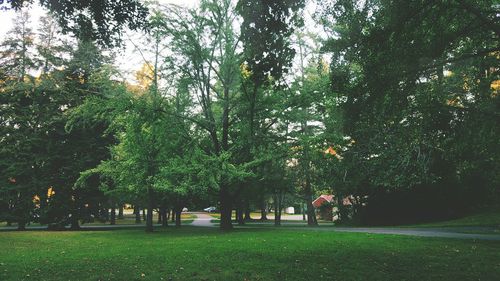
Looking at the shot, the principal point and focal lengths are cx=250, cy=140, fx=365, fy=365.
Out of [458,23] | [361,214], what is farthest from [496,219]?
[458,23]

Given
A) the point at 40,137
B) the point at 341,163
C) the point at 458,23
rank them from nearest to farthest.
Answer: the point at 458,23, the point at 341,163, the point at 40,137

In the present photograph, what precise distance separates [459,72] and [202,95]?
14.6 metres

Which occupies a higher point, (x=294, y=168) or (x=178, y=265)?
(x=294, y=168)

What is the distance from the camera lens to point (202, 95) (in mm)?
22172

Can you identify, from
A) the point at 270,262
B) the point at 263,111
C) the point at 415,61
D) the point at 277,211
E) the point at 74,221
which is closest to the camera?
the point at 415,61

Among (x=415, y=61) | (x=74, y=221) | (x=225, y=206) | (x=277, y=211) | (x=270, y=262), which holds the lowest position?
(x=277, y=211)

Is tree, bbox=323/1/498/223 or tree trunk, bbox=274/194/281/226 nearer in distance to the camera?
tree, bbox=323/1/498/223

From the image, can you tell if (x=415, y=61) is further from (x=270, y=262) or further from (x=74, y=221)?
(x=74, y=221)

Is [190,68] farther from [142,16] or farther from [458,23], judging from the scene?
[458,23]

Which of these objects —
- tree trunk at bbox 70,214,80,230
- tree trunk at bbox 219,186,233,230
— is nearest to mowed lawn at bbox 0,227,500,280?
tree trunk at bbox 219,186,233,230

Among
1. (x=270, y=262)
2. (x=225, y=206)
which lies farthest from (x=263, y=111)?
(x=270, y=262)

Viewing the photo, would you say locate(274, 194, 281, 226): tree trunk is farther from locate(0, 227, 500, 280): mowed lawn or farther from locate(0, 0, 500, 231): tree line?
locate(0, 227, 500, 280): mowed lawn

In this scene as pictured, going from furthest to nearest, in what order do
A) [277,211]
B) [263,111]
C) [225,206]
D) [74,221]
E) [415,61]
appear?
[277,211]
[74,221]
[225,206]
[263,111]
[415,61]

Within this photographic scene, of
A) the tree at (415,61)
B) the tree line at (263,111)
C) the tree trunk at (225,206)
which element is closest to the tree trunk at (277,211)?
the tree line at (263,111)
